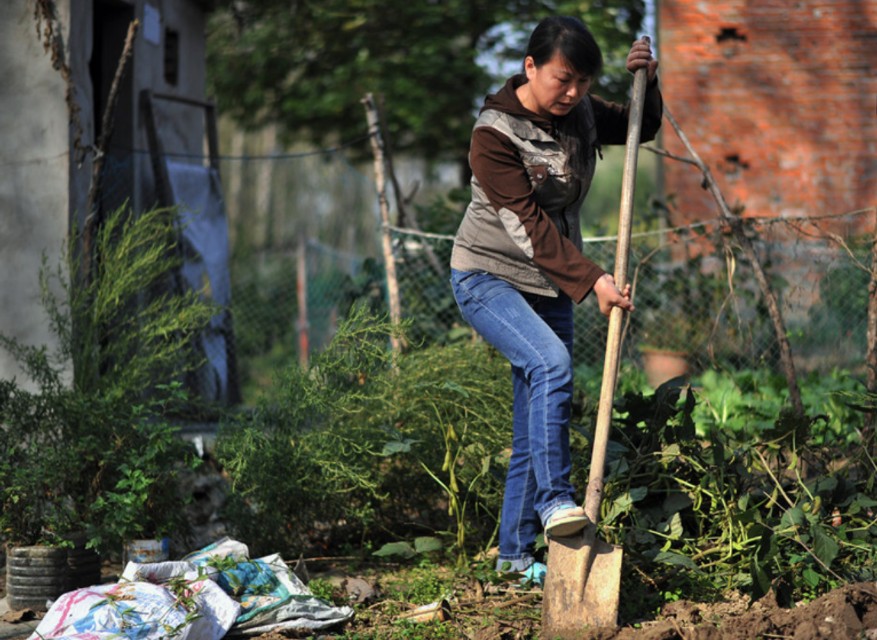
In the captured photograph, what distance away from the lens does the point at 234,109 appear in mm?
19359

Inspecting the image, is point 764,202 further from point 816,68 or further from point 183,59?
point 183,59

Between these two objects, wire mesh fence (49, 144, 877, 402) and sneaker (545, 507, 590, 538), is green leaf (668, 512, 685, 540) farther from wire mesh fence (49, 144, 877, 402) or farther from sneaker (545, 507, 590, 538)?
wire mesh fence (49, 144, 877, 402)

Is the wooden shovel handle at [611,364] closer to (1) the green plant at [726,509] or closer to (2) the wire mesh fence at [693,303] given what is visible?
(1) the green plant at [726,509]

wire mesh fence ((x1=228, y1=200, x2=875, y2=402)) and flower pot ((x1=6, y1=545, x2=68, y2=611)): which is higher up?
wire mesh fence ((x1=228, y1=200, x2=875, y2=402))

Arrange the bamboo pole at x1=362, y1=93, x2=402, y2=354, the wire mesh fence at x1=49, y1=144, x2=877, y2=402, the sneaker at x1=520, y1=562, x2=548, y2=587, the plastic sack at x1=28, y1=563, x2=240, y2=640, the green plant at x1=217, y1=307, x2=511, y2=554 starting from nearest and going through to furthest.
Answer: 1. the plastic sack at x1=28, y1=563, x2=240, y2=640
2. the sneaker at x1=520, y1=562, x2=548, y2=587
3. the green plant at x1=217, y1=307, x2=511, y2=554
4. the wire mesh fence at x1=49, y1=144, x2=877, y2=402
5. the bamboo pole at x1=362, y1=93, x2=402, y2=354

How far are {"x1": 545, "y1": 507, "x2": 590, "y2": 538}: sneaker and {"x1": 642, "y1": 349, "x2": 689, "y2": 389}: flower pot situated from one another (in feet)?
13.5

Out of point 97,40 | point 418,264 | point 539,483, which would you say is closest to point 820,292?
point 418,264

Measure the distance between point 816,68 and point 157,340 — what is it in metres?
8.01

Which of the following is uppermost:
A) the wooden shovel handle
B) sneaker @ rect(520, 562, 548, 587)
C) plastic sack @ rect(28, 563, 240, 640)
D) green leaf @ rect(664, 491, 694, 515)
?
the wooden shovel handle

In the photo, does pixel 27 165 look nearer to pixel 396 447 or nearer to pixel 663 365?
pixel 396 447

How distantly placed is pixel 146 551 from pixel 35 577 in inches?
16.5

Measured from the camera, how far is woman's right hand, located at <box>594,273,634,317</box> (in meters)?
3.54

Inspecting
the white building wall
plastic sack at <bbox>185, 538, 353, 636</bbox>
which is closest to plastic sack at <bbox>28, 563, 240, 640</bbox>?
plastic sack at <bbox>185, 538, 353, 636</bbox>

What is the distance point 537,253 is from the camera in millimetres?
3674
